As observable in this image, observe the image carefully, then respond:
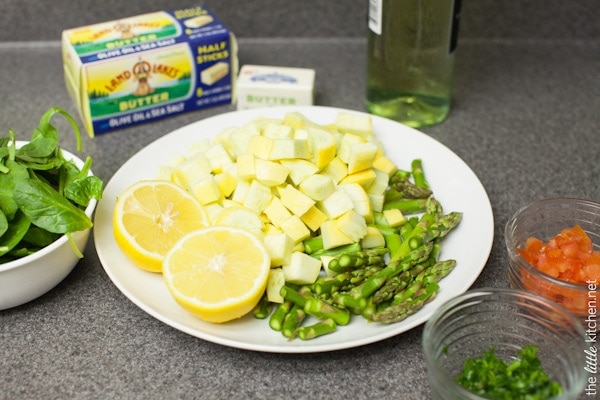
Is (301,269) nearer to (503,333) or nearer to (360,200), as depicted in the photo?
(360,200)

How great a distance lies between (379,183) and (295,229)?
0.20 meters

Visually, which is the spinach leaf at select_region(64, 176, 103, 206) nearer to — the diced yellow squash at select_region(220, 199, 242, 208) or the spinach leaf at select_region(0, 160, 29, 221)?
the spinach leaf at select_region(0, 160, 29, 221)

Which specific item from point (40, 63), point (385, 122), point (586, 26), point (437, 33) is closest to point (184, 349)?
point (385, 122)

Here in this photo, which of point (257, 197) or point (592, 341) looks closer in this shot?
point (592, 341)

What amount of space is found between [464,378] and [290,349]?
0.76 feet

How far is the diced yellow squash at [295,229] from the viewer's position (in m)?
1.18

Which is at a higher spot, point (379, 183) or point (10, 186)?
point (10, 186)

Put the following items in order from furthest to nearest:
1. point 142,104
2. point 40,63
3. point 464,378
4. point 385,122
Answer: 1. point 40,63
2. point 142,104
3. point 385,122
4. point 464,378

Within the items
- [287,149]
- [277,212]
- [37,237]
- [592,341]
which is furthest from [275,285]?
[592,341]

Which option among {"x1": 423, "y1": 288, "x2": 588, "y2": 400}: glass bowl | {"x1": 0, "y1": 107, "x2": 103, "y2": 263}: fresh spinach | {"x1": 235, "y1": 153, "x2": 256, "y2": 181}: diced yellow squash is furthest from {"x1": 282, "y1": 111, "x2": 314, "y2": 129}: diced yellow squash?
{"x1": 423, "y1": 288, "x2": 588, "y2": 400}: glass bowl

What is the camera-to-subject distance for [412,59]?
1.50 meters

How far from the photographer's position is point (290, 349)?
993 millimetres

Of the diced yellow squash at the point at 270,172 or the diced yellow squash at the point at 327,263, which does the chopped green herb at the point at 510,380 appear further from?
the diced yellow squash at the point at 270,172

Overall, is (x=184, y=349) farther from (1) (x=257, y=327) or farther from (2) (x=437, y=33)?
(2) (x=437, y=33)
